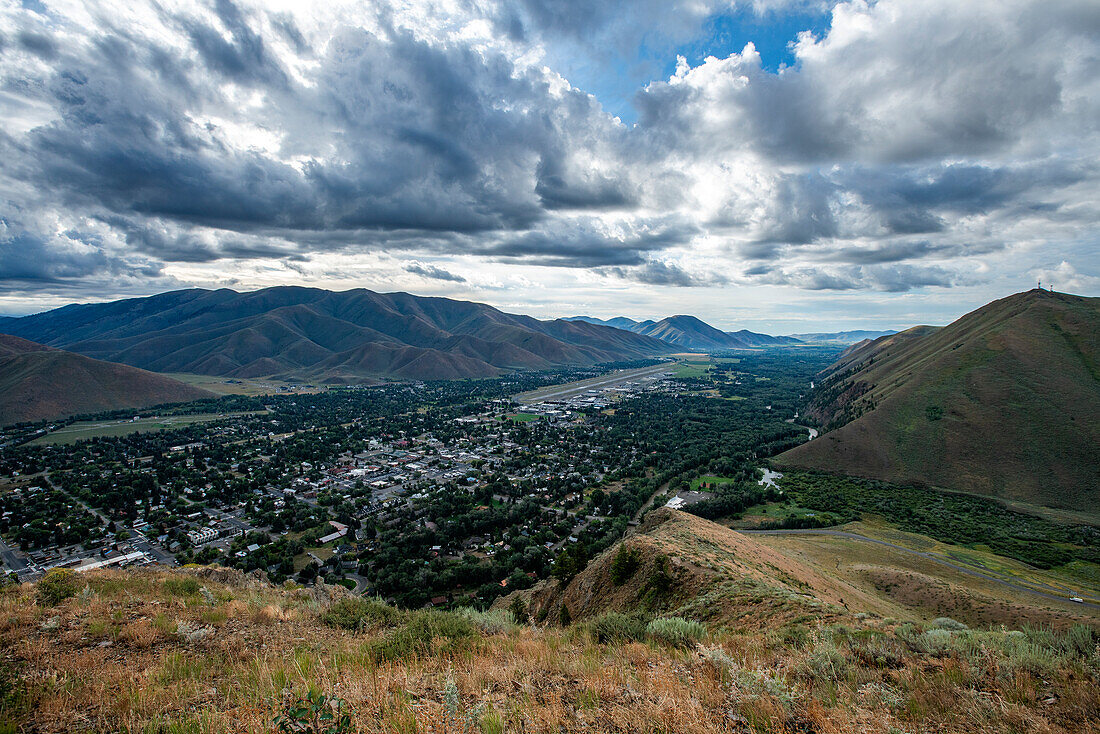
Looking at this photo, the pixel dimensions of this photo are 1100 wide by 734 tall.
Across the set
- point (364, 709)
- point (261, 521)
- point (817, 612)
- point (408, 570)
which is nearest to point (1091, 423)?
point (817, 612)

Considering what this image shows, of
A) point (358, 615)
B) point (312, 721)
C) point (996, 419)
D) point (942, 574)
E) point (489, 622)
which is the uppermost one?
point (312, 721)

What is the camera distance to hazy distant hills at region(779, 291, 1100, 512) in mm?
57531

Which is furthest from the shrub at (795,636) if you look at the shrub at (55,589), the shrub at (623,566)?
the shrub at (55,589)

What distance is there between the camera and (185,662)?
698 centimetres

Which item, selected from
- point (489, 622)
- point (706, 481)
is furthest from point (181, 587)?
point (706, 481)

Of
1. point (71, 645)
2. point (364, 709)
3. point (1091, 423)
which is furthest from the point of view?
point (1091, 423)

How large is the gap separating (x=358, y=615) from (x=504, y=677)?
6.25m

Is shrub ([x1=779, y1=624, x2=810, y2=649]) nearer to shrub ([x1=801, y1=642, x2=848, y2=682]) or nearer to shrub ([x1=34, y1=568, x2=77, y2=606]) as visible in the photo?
shrub ([x1=801, y1=642, x2=848, y2=682])

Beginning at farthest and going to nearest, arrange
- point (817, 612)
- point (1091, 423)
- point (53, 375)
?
point (53, 375) < point (1091, 423) < point (817, 612)

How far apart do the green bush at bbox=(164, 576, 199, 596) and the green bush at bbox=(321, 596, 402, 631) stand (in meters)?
5.94

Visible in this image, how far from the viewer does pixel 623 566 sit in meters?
19.4

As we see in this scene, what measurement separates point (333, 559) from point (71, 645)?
33.0 metres

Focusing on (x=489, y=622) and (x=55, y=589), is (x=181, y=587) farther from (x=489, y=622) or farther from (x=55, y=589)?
(x=489, y=622)

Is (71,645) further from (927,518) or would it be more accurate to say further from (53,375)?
(53,375)
